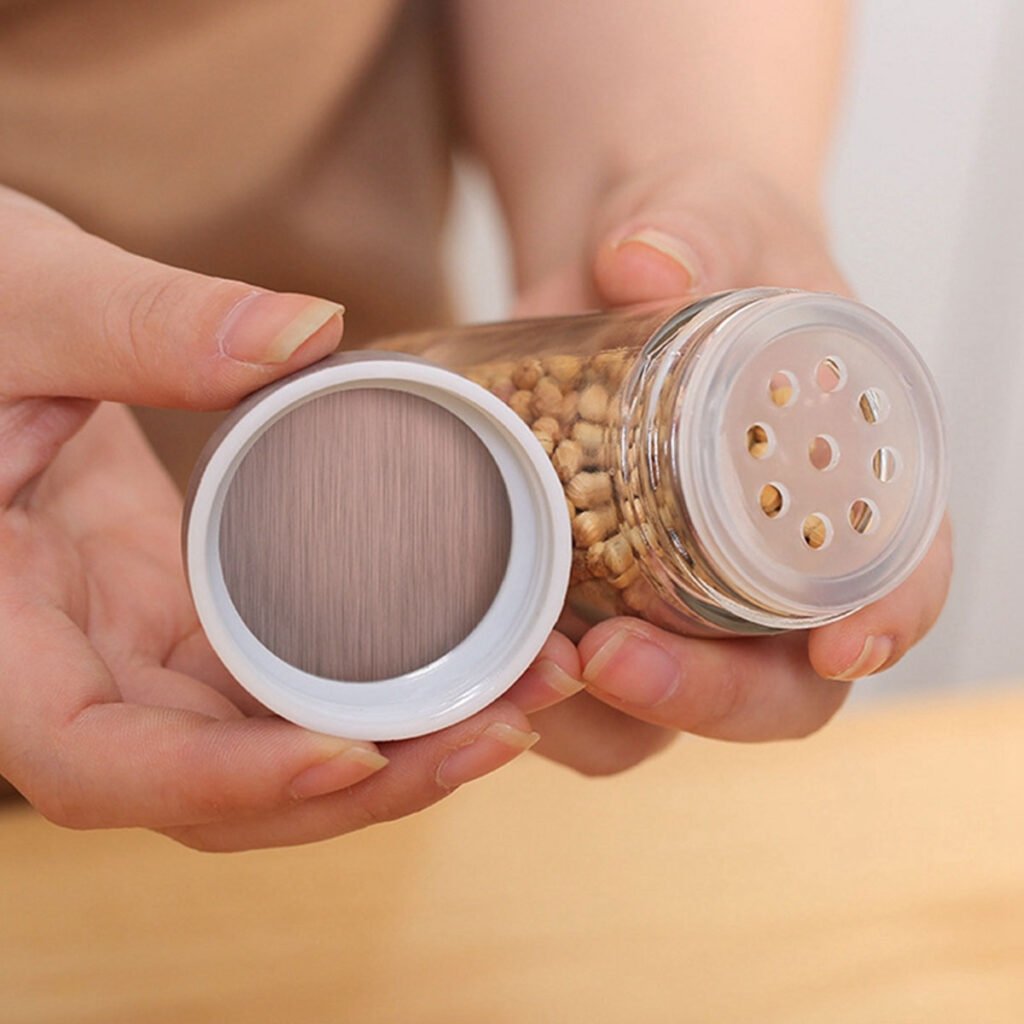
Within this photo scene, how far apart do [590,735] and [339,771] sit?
123 mm

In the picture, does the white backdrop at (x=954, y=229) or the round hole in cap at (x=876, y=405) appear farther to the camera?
the white backdrop at (x=954, y=229)

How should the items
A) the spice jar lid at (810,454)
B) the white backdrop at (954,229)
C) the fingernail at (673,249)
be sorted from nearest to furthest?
1. the spice jar lid at (810,454)
2. the fingernail at (673,249)
3. the white backdrop at (954,229)

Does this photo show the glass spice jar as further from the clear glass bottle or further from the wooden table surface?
the wooden table surface

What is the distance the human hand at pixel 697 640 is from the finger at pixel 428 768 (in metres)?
0.02

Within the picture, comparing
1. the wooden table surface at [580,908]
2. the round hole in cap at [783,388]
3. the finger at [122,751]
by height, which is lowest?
the wooden table surface at [580,908]

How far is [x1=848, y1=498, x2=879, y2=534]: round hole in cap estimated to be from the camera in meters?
0.31

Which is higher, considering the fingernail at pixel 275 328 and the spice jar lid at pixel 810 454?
the fingernail at pixel 275 328

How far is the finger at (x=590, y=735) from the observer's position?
416 mm

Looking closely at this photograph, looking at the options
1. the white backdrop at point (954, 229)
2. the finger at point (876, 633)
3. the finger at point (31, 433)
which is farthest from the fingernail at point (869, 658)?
the white backdrop at point (954, 229)

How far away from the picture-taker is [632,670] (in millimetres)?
349

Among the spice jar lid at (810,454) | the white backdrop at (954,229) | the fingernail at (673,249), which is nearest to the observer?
the spice jar lid at (810,454)

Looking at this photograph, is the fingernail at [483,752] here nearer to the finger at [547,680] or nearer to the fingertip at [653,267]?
the finger at [547,680]

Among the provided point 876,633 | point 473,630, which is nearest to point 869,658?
point 876,633

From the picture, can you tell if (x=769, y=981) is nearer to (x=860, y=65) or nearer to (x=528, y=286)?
(x=528, y=286)
